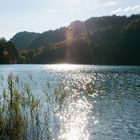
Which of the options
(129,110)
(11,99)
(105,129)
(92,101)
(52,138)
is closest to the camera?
(11,99)

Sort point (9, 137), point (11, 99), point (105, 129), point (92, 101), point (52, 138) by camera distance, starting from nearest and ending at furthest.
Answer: point (11, 99) < point (9, 137) < point (52, 138) < point (105, 129) < point (92, 101)

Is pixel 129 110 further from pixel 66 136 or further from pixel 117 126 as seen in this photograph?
pixel 66 136

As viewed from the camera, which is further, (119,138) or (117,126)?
(117,126)

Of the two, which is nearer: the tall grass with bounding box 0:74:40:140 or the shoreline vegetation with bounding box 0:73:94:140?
the tall grass with bounding box 0:74:40:140

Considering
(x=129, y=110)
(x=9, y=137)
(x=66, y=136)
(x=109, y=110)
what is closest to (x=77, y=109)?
(x=109, y=110)

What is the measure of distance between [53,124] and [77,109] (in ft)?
43.0

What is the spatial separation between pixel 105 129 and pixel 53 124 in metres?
6.00

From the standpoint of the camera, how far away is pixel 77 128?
3678 centimetres

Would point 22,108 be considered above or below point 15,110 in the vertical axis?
below

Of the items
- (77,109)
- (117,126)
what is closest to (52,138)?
(117,126)

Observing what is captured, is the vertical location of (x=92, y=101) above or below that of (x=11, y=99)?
below

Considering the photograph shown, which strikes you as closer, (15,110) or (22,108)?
(15,110)

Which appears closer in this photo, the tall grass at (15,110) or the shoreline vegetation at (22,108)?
the tall grass at (15,110)

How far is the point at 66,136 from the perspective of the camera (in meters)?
32.7
